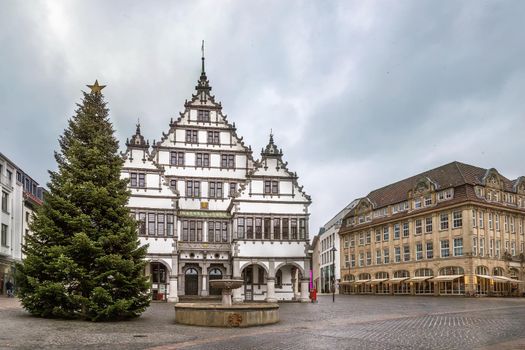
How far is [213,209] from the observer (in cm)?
5091

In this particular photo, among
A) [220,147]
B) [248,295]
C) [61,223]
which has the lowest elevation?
[248,295]

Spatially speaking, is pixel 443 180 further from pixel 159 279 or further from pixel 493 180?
pixel 159 279

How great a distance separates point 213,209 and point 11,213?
60.2 ft

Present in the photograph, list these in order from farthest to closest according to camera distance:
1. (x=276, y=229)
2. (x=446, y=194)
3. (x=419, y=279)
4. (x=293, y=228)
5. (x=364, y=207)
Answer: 1. (x=364, y=207)
2. (x=419, y=279)
3. (x=446, y=194)
4. (x=293, y=228)
5. (x=276, y=229)

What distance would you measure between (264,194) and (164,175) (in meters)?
8.60

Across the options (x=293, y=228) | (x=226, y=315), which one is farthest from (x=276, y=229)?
(x=226, y=315)

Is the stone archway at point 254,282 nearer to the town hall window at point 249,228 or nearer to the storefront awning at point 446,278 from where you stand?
the town hall window at point 249,228

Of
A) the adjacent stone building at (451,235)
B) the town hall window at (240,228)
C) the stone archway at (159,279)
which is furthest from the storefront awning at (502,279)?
the stone archway at (159,279)

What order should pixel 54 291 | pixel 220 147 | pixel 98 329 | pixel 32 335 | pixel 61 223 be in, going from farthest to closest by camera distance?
pixel 220 147 → pixel 61 223 → pixel 54 291 → pixel 98 329 → pixel 32 335

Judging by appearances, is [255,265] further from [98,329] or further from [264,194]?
[98,329]

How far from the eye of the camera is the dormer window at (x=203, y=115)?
51722mm

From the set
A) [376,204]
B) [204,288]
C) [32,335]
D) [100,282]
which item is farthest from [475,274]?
[32,335]

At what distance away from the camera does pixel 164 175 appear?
162ft

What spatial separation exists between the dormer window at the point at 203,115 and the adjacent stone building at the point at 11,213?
1563 cm
